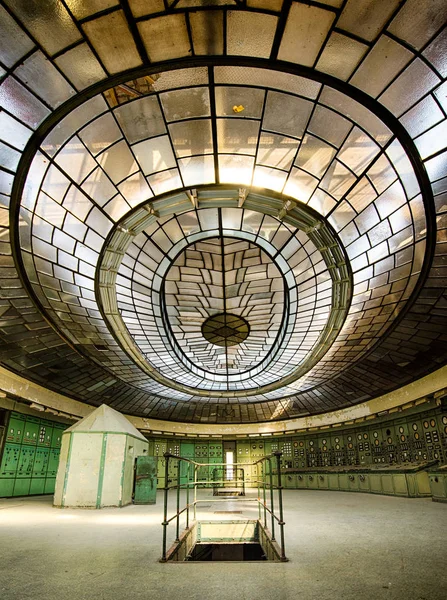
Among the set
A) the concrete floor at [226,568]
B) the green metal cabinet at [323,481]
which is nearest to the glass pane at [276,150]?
the concrete floor at [226,568]

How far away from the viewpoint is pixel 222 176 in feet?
28.2

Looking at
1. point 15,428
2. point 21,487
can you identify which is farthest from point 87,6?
point 21,487

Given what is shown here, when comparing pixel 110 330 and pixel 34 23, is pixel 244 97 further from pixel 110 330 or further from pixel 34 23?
pixel 110 330

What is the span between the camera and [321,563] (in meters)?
4.40

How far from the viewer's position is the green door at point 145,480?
1302cm

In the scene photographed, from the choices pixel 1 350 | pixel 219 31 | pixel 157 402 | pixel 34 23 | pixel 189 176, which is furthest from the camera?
pixel 157 402

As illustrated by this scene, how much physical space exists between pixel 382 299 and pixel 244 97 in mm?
8244

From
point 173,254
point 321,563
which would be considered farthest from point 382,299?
point 321,563

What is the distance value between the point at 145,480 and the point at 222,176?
11177 millimetres

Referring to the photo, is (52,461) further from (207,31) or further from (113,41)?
(207,31)

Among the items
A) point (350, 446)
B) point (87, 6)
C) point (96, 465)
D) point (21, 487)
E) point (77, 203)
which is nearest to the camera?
point (87, 6)

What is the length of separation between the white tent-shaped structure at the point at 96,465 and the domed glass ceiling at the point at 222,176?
3955 millimetres

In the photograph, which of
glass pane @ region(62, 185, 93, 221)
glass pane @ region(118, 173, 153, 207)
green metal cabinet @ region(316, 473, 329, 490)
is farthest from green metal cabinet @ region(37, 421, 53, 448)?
green metal cabinet @ region(316, 473, 329, 490)

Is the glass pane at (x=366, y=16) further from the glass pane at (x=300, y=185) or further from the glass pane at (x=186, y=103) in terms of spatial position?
the glass pane at (x=300, y=185)
